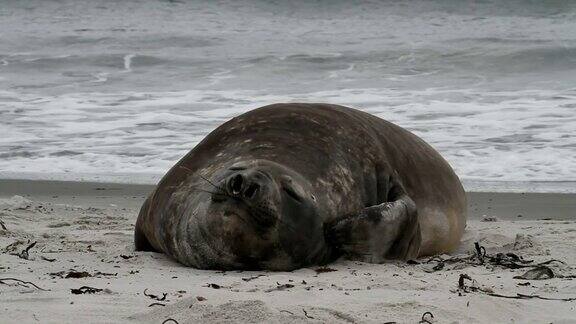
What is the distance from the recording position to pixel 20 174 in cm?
927

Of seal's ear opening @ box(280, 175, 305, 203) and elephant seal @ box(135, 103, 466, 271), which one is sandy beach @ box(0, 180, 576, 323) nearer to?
elephant seal @ box(135, 103, 466, 271)

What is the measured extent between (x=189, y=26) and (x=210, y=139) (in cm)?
1983

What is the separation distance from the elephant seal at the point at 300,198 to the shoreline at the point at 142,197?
148 centimetres

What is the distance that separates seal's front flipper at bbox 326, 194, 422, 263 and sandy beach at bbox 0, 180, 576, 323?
0.07 metres

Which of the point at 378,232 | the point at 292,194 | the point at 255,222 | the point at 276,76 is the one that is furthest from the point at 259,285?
the point at 276,76

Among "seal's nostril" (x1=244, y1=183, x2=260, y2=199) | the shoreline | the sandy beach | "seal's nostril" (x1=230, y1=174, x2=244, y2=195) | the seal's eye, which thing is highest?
"seal's nostril" (x1=230, y1=174, x2=244, y2=195)

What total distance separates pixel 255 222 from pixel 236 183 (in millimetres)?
237

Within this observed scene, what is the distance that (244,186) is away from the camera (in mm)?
4453

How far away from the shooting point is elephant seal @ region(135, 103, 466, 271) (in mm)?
4656

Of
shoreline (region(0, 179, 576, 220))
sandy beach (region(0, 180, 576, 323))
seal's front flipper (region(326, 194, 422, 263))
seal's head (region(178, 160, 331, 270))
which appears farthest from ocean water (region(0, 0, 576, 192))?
seal's head (region(178, 160, 331, 270))

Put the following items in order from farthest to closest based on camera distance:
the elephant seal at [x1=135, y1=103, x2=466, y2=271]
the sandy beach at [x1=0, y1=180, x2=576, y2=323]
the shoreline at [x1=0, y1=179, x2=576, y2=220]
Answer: the shoreline at [x1=0, y1=179, x2=576, y2=220] → the elephant seal at [x1=135, y1=103, x2=466, y2=271] → the sandy beach at [x1=0, y1=180, x2=576, y2=323]

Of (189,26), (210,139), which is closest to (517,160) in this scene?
(210,139)

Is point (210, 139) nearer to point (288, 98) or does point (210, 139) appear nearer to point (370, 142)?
point (370, 142)

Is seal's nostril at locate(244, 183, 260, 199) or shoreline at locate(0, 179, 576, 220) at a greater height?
seal's nostril at locate(244, 183, 260, 199)
